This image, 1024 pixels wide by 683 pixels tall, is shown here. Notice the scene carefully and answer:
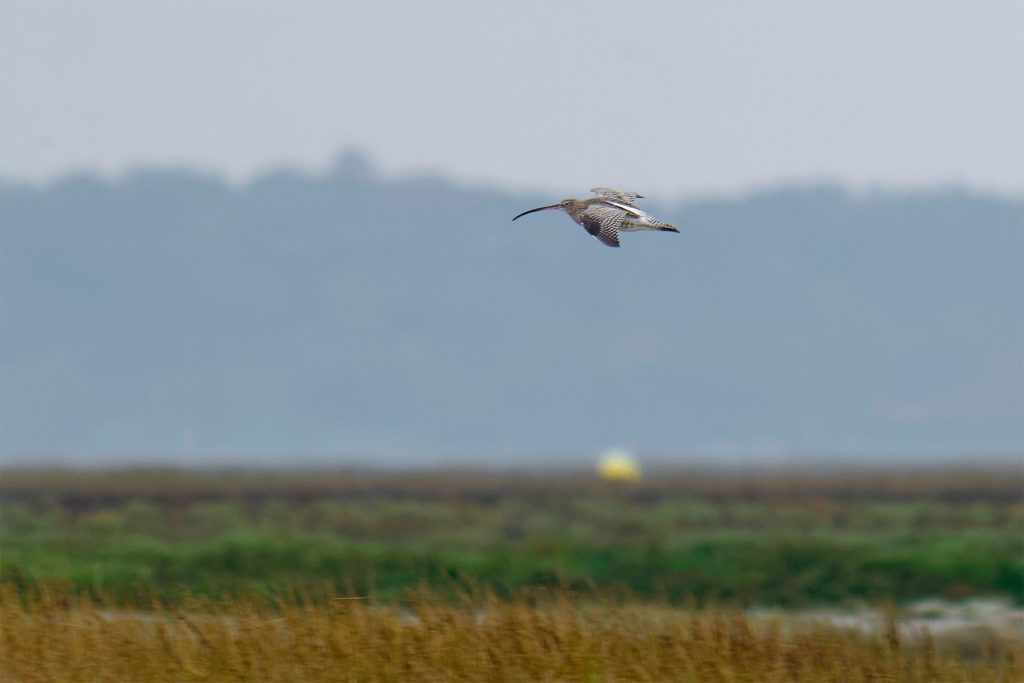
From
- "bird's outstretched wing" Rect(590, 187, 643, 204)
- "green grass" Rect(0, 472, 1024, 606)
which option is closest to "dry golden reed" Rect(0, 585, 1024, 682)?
"green grass" Rect(0, 472, 1024, 606)

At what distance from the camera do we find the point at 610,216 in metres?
11.4

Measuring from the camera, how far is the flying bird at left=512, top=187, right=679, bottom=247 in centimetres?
1109

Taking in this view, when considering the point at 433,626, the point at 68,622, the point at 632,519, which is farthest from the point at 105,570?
the point at 632,519

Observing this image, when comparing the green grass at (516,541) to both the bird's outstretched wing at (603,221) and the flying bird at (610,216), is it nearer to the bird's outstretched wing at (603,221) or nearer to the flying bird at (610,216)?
the flying bird at (610,216)

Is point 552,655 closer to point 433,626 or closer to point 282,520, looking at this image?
point 433,626

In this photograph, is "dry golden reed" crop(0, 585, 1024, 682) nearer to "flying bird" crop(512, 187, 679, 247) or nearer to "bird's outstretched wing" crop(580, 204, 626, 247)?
"flying bird" crop(512, 187, 679, 247)

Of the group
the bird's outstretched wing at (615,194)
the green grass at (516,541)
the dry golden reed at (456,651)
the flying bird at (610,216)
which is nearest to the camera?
the flying bird at (610,216)

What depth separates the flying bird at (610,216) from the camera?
11.1m

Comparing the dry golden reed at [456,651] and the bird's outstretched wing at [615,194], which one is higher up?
the bird's outstretched wing at [615,194]

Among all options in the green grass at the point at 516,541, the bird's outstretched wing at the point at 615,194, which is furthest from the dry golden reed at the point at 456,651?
the bird's outstretched wing at the point at 615,194

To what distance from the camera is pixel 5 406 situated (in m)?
198

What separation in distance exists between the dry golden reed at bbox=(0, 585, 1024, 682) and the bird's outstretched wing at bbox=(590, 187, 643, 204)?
15.2ft

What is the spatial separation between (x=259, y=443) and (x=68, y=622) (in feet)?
607

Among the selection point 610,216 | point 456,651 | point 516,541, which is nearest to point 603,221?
point 610,216
